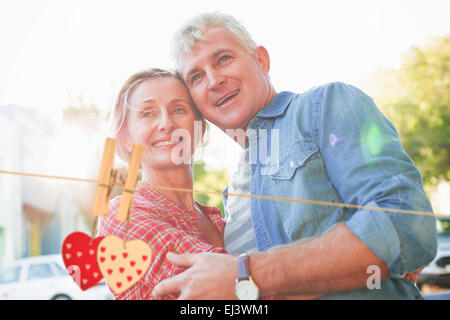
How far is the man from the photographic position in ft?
2.71

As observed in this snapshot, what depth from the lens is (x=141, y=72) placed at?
1233 millimetres

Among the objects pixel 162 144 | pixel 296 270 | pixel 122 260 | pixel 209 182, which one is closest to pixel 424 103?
pixel 209 182

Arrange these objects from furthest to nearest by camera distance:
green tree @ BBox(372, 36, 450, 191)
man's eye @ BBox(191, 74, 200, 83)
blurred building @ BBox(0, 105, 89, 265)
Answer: green tree @ BBox(372, 36, 450, 191) < blurred building @ BBox(0, 105, 89, 265) < man's eye @ BBox(191, 74, 200, 83)

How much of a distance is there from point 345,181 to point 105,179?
1.66ft

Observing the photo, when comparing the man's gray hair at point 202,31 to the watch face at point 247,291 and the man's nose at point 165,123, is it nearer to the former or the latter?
the man's nose at point 165,123

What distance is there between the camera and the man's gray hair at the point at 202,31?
3.91 feet

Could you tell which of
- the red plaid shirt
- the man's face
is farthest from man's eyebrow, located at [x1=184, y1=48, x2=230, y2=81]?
the red plaid shirt

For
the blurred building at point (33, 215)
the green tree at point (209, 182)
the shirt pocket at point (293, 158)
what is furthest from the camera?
the blurred building at point (33, 215)

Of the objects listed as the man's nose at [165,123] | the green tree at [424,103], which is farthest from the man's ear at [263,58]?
the green tree at [424,103]

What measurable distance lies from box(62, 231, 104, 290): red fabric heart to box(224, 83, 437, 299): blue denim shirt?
0.39m

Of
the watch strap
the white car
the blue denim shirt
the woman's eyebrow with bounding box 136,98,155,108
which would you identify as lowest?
the white car

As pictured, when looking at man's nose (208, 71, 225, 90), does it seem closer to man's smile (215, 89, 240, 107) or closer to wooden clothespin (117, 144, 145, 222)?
man's smile (215, 89, 240, 107)
